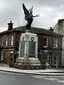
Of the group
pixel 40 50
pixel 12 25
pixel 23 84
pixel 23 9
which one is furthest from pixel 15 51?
pixel 23 84

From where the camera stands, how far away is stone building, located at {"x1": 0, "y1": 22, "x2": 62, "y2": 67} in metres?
56.3

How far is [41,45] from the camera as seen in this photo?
5878 cm

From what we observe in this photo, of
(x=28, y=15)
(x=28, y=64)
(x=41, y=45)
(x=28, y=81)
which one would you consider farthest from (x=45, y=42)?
(x=28, y=81)

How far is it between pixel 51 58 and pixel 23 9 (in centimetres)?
2051

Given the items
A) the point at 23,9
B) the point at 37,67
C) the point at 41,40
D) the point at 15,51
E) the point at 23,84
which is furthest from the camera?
the point at 41,40

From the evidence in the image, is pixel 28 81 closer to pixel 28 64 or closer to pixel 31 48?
pixel 28 64

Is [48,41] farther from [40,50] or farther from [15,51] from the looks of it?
[15,51]

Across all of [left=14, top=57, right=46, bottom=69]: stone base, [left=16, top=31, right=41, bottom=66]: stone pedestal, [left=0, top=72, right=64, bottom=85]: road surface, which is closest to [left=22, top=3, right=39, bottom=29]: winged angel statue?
[left=16, top=31, right=41, bottom=66]: stone pedestal

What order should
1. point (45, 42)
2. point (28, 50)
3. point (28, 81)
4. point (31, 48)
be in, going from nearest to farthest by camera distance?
point (28, 81), point (28, 50), point (31, 48), point (45, 42)

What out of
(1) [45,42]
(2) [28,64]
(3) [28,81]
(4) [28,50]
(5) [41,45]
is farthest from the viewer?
(1) [45,42]

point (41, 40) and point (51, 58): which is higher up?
point (41, 40)

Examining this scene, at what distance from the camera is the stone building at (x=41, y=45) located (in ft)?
185

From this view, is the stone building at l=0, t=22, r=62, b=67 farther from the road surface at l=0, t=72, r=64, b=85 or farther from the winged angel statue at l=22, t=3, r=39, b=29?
the road surface at l=0, t=72, r=64, b=85

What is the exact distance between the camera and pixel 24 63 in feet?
129
